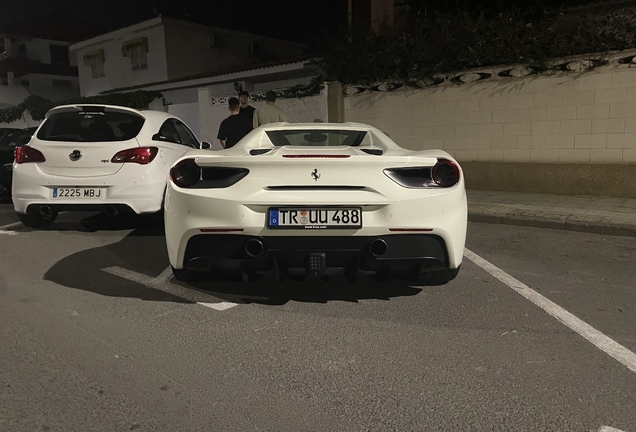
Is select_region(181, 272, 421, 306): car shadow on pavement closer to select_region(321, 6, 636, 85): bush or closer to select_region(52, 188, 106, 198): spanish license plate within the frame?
select_region(52, 188, 106, 198): spanish license plate

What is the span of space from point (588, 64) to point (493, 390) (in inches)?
304

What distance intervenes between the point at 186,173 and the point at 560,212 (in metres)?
5.47

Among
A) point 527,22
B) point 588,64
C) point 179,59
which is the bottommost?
point 588,64

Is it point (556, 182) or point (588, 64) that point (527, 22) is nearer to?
point (588, 64)

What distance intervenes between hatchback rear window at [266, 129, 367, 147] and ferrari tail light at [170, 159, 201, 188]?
1.40 m

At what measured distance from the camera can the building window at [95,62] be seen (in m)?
29.7

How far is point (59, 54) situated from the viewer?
41.8m

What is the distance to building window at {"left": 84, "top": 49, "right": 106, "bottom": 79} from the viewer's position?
1170 inches

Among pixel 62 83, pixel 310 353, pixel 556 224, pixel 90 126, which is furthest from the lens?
pixel 62 83

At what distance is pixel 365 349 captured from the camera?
299 centimetres

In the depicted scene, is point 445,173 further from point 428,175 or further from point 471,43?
point 471,43

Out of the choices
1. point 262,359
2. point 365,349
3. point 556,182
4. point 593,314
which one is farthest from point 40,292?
point 556,182

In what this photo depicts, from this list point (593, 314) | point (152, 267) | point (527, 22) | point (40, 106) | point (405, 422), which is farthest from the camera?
point (40, 106)

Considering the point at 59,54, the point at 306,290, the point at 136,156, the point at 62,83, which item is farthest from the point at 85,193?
the point at 59,54
